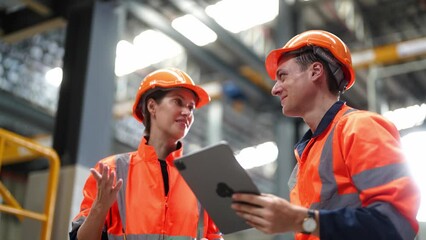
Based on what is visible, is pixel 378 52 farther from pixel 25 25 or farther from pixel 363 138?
pixel 363 138

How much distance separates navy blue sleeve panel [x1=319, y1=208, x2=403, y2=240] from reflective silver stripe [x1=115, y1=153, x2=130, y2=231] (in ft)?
4.37

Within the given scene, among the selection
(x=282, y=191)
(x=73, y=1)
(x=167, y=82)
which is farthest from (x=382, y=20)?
(x=167, y=82)

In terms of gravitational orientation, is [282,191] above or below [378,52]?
below

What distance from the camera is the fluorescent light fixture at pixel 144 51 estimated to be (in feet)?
36.3

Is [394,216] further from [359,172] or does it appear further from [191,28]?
[191,28]

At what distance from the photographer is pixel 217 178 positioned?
7.03ft

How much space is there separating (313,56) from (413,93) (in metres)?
12.9

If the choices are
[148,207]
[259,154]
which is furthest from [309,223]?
[259,154]

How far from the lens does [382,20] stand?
1206cm

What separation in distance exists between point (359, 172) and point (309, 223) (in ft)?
1.00

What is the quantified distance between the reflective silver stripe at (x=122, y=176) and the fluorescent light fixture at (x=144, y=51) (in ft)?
26.3

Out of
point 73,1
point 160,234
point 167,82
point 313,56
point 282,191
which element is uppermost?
point 73,1

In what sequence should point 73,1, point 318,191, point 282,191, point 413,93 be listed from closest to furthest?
point 318,191
point 73,1
point 282,191
point 413,93

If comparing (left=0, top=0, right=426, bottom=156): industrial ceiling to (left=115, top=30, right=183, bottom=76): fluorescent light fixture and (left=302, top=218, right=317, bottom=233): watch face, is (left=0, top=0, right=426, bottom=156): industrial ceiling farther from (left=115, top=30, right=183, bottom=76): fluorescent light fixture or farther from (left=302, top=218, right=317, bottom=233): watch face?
(left=302, top=218, right=317, bottom=233): watch face
